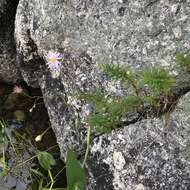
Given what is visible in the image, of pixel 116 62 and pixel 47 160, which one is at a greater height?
pixel 116 62

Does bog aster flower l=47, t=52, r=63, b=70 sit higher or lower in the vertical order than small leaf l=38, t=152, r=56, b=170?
higher

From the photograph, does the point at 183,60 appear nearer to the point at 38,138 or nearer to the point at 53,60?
the point at 53,60

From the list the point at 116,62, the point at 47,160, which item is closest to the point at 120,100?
the point at 116,62

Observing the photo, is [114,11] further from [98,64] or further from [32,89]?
[32,89]

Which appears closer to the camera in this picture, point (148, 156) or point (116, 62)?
point (148, 156)

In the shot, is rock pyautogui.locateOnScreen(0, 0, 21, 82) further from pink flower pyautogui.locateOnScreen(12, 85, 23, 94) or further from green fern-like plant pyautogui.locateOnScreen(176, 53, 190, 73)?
green fern-like plant pyautogui.locateOnScreen(176, 53, 190, 73)

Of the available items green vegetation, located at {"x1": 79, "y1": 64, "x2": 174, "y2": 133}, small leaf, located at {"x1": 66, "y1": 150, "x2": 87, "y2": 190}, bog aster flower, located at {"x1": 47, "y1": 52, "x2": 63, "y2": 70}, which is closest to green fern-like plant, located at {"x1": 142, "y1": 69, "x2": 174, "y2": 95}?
green vegetation, located at {"x1": 79, "y1": 64, "x2": 174, "y2": 133}

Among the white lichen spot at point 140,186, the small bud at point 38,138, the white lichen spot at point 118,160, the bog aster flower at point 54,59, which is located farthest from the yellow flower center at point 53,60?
the white lichen spot at point 140,186
